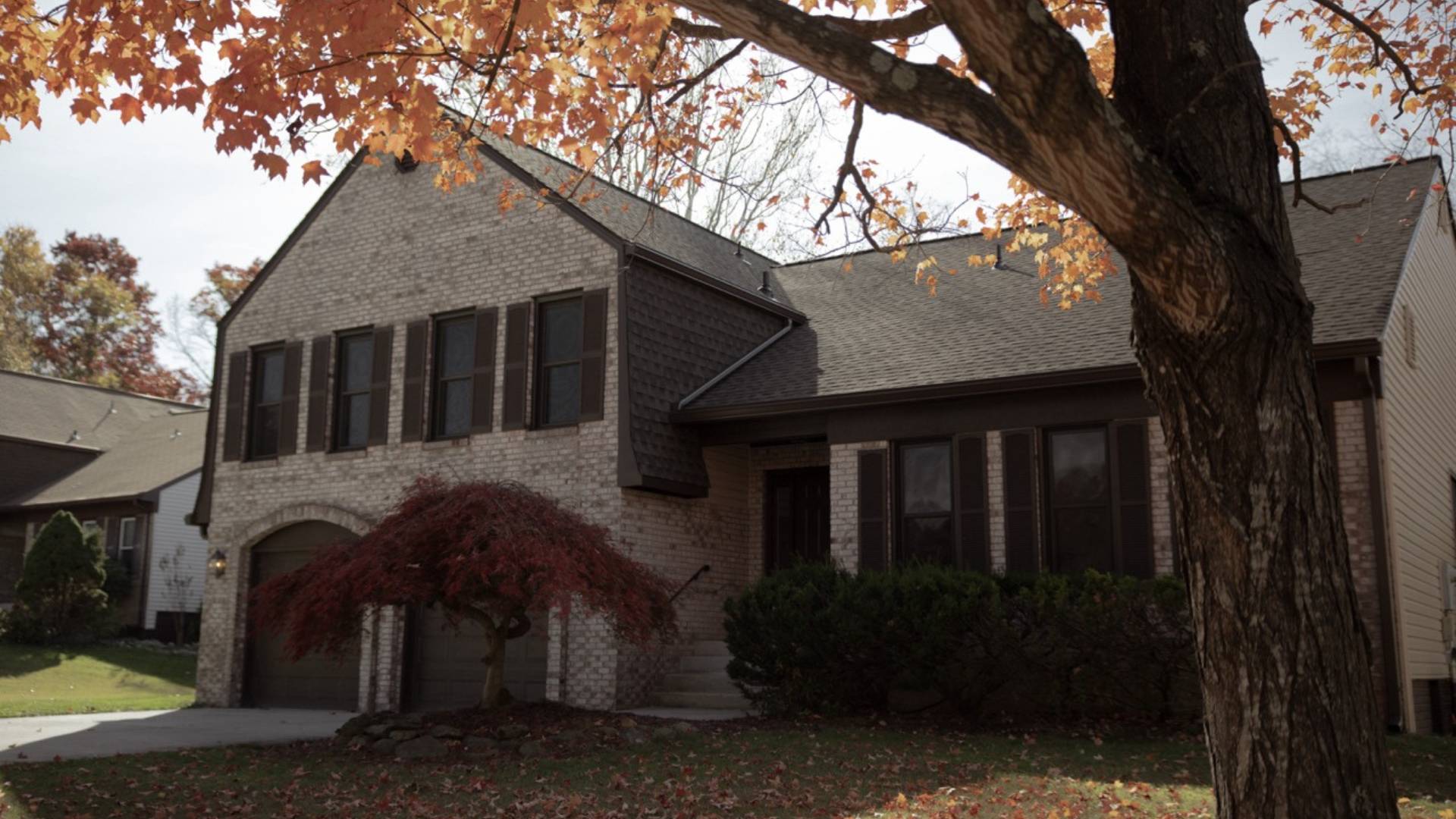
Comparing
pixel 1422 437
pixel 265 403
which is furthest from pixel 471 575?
pixel 1422 437

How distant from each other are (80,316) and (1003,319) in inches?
1576

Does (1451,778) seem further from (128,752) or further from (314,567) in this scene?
(128,752)

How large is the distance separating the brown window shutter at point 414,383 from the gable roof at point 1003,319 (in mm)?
3984

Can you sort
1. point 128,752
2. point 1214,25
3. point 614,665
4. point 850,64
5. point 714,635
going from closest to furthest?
1. point 850,64
2. point 1214,25
3. point 128,752
4. point 614,665
5. point 714,635

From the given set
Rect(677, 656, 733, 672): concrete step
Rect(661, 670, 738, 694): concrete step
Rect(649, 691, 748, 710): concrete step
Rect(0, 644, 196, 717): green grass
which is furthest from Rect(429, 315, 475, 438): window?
Rect(0, 644, 196, 717): green grass

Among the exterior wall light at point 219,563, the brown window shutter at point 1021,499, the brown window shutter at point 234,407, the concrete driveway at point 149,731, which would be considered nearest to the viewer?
the concrete driveway at point 149,731

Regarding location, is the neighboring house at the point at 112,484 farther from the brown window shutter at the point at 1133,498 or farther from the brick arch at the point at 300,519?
the brown window shutter at the point at 1133,498

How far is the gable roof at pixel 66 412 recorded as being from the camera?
1287 inches

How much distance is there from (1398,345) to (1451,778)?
604cm

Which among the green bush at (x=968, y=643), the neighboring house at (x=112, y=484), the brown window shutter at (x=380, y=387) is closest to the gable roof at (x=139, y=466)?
the neighboring house at (x=112, y=484)

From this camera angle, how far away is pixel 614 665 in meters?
15.1

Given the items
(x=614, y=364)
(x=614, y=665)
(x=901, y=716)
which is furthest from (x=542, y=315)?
(x=901, y=716)

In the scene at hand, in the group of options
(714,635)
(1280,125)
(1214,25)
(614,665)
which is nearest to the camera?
(1214,25)

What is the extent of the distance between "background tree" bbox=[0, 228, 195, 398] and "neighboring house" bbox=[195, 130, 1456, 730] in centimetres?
2927
